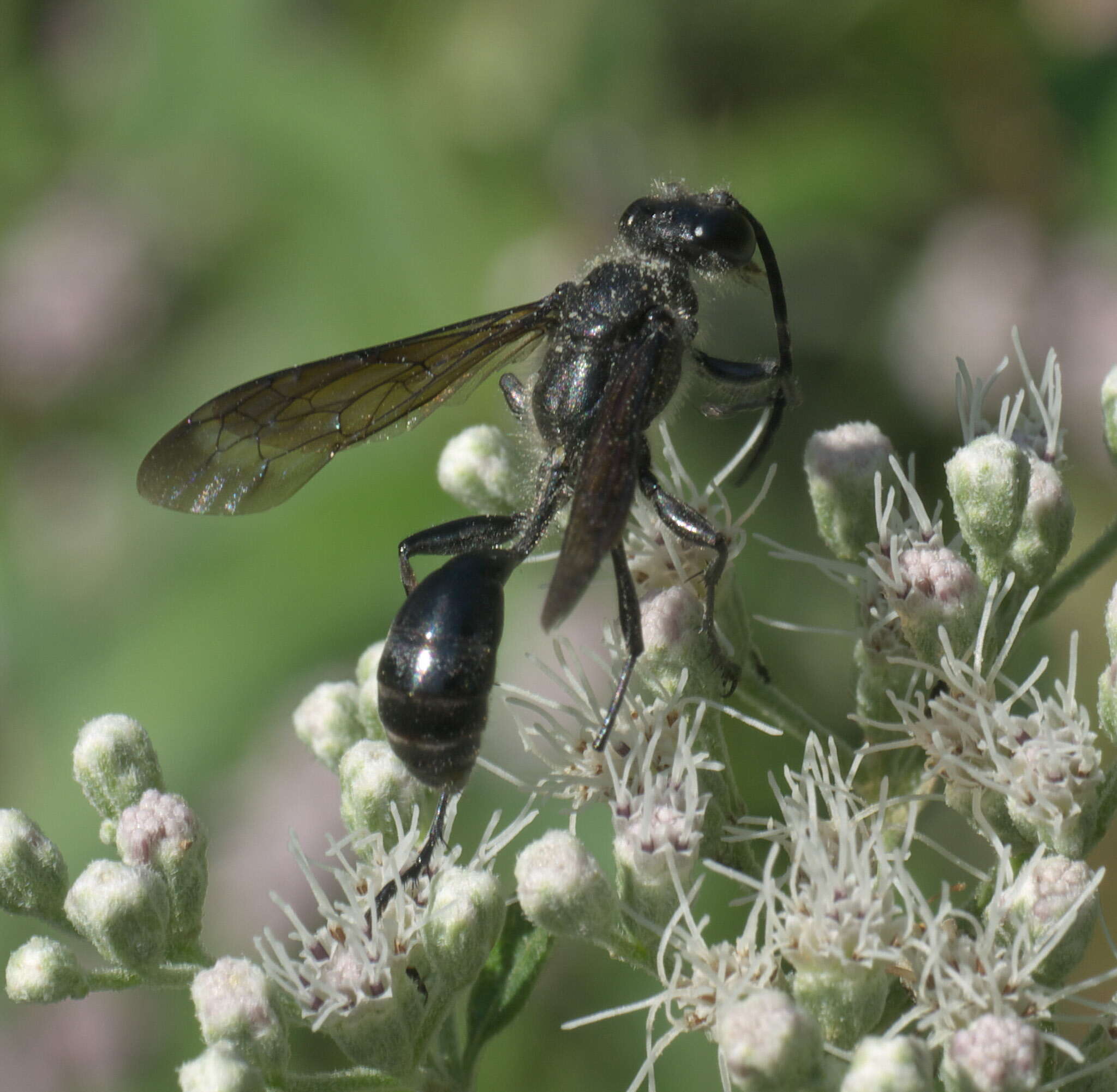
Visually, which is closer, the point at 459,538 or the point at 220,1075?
the point at 220,1075

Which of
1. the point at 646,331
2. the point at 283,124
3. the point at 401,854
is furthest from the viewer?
the point at 283,124

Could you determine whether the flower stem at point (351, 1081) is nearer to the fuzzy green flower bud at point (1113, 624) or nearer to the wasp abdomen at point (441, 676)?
the wasp abdomen at point (441, 676)

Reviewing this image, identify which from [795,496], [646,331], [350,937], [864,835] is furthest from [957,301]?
[350,937]

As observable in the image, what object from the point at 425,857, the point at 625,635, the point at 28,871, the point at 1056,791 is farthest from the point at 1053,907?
the point at 28,871

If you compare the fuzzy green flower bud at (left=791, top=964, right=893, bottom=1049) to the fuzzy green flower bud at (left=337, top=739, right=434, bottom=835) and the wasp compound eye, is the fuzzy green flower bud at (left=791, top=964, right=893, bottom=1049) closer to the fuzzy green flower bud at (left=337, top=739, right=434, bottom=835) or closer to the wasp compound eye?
the fuzzy green flower bud at (left=337, top=739, right=434, bottom=835)

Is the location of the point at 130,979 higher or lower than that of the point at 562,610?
lower

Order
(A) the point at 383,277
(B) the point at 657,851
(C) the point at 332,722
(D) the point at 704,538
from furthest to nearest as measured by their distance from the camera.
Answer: (A) the point at 383,277, (C) the point at 332,722, (D) the point at 704,538, (B) the point at 657,851

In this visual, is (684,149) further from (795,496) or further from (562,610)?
(562,610)

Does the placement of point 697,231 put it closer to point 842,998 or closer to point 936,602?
point 936,602
